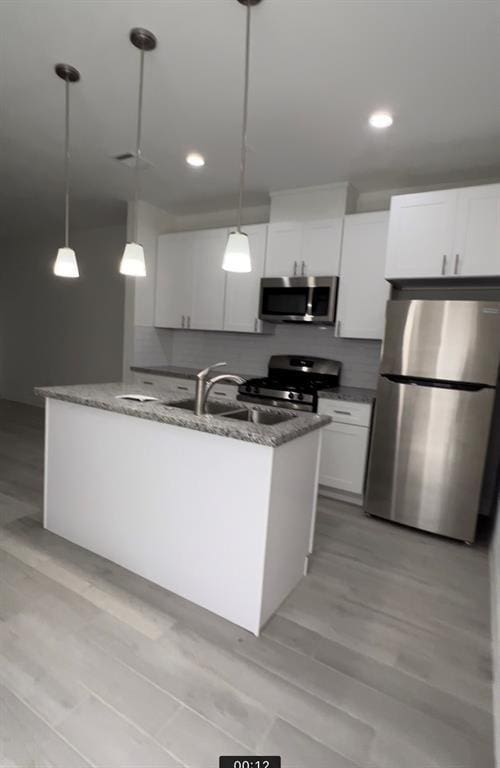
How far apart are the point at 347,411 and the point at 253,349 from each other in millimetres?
1495

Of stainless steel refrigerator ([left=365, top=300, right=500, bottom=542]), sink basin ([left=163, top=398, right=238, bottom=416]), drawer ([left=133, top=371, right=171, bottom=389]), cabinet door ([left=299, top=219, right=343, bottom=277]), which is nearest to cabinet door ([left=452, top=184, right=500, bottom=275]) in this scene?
stainless steel refrigerator ([left=365, top=300, right=500, bottom=542])

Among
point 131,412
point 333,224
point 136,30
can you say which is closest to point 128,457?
point 131,412

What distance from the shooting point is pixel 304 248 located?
348 centimetres

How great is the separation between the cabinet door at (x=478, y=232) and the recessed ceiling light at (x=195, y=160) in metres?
1.94

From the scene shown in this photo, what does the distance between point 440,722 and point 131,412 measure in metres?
1.76

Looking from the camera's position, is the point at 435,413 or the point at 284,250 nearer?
the point at 435,413

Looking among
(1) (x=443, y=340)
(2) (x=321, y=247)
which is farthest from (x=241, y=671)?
(2) (x=321, y=247)

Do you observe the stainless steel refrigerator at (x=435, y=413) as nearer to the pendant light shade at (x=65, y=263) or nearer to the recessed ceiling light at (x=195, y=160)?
the recessed ceiling light at (x=195, y=160)

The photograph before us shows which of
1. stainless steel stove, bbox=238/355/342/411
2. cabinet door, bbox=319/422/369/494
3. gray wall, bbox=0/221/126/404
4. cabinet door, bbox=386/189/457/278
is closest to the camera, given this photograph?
cabinet door, bbox=386/189/457/278

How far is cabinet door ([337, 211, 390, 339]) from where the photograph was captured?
3.16m

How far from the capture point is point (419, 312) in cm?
265

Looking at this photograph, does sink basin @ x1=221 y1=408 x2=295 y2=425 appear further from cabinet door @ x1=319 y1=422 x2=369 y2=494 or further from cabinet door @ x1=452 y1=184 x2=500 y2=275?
cabinet door @ x1=452 y1=184 x2=500 y2=275

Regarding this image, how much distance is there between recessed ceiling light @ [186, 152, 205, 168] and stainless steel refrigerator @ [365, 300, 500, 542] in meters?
1.89

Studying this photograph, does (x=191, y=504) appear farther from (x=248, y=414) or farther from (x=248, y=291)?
(x=248, y=291)
